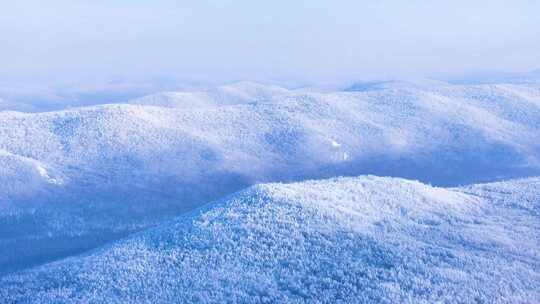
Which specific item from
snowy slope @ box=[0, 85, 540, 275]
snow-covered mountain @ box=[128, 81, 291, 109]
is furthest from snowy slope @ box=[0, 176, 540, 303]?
snow-covered mountain @ box=[128, 81, 291, 109]

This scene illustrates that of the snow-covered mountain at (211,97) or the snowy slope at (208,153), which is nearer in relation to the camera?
the snowy slope at (208,153)

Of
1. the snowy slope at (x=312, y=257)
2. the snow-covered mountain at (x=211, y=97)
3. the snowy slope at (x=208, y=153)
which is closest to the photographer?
the snowy slope at (x=312, y=257)

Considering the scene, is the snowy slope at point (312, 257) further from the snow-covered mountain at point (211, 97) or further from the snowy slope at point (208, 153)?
the snow-covered mountain at point (211, 97)

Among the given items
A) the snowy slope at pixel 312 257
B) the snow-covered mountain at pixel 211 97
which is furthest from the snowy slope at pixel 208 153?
the snow-covered mountain at pixel 211 97

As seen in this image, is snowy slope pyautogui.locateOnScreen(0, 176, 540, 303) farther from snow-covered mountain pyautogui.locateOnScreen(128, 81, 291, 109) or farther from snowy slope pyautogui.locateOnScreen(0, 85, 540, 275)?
snow-covered mountain pyautogui.locateOnScreen(128, 81, 291, 109)

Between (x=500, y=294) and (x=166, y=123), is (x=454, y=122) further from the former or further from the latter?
(x=500, y=294)

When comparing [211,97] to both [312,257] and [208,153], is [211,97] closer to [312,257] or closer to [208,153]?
[208,153]

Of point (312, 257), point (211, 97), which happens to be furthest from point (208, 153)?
point (211, 97)
